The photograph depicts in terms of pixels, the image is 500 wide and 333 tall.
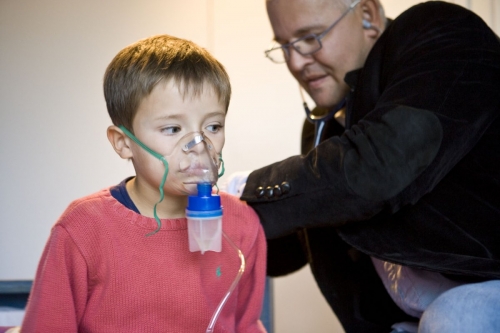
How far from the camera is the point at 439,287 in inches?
56.6

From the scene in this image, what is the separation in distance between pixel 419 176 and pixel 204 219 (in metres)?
0.51

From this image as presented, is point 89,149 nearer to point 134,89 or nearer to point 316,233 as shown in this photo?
point 316,233

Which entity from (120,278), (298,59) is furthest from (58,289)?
(298,59)

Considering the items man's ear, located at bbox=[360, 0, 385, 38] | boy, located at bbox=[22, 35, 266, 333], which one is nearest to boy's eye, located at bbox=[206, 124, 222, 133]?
boy, located at bbox=[22, 35, 266, 333]

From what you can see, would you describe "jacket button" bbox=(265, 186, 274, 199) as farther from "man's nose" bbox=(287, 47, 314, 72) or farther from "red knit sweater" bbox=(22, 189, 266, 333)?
"man's nose" bbox=(287, 47, 314, 72)

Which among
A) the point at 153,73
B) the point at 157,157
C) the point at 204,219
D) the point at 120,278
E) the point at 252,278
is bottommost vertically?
the point at 252,278

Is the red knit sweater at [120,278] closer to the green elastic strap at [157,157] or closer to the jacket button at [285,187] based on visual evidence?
the green elastic strap at [157,157]

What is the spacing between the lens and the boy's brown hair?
1178mm

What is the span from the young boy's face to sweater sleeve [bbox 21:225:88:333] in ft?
0.72

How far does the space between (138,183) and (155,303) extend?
10.3 inches

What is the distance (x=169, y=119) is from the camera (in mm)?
1163

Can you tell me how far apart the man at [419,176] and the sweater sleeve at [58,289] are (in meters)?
0.42

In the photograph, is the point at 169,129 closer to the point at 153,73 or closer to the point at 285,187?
the point at 153,73

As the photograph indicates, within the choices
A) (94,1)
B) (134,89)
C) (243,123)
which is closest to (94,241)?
(134,89)
